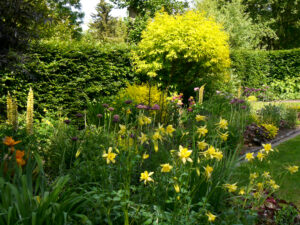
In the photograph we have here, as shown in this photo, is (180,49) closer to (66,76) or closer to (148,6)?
(66,76)

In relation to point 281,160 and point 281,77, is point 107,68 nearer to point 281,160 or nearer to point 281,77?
A: point 281,160

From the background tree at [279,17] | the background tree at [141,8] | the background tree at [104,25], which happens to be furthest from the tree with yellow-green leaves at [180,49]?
the background tree at [104,25]

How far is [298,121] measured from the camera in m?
8.54

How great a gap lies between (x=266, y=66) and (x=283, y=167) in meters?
11.2

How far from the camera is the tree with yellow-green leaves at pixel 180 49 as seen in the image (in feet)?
27.6

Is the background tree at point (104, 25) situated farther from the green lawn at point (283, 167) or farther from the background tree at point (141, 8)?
the green lawn at point (283, 167)

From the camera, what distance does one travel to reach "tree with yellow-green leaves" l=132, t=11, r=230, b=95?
841cm

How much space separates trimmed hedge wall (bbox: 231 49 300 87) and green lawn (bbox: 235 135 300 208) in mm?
7812

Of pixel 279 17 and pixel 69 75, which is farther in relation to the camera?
pixel 279 17

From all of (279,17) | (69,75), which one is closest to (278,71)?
(279,17)

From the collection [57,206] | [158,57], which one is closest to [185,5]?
[158,57]

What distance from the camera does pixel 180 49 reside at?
8320 millimetres

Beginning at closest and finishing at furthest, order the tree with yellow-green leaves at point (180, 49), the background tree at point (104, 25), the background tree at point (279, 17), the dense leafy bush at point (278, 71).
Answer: the tree with yellow-green leaves at point (180, 49) → the dense leafy bush at point (278, 71) → the background tree at point (279, 17) → the background tree at point (104, 25)

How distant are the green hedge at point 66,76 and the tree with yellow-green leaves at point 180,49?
1.01 metres
